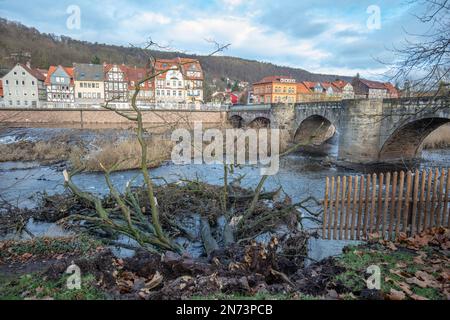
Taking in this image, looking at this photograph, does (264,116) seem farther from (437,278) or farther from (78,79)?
(78,79)

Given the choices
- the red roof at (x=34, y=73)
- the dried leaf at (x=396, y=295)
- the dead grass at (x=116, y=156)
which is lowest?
the dead grass at (x=116, y=156)

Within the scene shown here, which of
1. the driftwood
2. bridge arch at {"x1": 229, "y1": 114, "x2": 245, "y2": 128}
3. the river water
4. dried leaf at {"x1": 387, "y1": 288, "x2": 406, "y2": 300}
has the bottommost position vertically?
the river water

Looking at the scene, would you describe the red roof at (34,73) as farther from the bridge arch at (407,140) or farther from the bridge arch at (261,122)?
the bridge arch at (407,140)

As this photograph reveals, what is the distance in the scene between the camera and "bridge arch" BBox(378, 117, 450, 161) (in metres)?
20.5

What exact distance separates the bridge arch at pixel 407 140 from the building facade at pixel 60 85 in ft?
215

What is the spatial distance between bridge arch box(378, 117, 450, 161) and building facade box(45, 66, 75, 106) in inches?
2585

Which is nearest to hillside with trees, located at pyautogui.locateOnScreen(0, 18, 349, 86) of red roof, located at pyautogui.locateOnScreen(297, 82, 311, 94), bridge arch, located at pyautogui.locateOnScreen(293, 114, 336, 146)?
bridge arch, located at pyautogui.locateOnScreen(293, 114, 336, 146)

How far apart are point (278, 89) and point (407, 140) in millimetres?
66059

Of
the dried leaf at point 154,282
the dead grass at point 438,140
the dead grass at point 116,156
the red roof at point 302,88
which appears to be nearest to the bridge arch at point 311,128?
the dead grass at point 438,140

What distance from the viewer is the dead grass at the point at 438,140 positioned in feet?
99.9

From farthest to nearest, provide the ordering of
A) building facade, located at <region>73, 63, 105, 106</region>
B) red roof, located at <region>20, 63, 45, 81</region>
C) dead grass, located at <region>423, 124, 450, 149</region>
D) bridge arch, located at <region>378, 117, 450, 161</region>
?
building facade, located at <region>73, 63, 105, 106</region>
red roof, located at <region>20, 63, 45, 81</region>
dead grass, located at <region>423, 124, 450, 149</region>
bridge arch, located at <region>378, 117, 450, 161</region>

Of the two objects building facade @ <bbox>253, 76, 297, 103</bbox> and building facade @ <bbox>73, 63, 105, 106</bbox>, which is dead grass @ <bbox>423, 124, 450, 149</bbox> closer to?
building facade @ <bbox>253, 76, 297, 103</bbox>

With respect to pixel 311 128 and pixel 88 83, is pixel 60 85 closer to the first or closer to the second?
pixel 88 83

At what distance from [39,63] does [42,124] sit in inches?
1646
